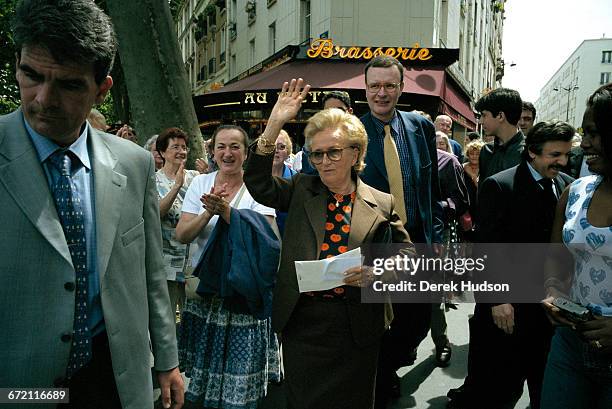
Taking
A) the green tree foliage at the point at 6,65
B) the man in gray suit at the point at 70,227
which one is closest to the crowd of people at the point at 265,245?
the man in gray suit at the point at 70,227

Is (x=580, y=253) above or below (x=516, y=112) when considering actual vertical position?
below

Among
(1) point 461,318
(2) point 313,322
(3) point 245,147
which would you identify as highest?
(3) point 245,147

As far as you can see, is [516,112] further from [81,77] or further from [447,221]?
[81,77]

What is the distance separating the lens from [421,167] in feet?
11.4

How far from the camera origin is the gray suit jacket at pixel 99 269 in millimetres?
1469

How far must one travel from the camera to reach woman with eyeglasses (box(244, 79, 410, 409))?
2.54 m

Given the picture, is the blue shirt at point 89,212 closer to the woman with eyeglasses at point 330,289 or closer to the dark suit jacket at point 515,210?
the woman with eyeglasses at point 330,289

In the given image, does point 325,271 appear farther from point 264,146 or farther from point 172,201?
point 172,201

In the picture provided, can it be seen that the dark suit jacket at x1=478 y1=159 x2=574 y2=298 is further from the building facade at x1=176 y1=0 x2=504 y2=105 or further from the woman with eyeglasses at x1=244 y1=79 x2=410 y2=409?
the building facade at x1=176 y1=0 x2=504 y2=105

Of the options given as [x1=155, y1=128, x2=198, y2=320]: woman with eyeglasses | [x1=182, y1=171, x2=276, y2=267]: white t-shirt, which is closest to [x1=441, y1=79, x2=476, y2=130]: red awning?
[x1=155, y1=128, x2=198, y2=320]: woman with eyeglasses

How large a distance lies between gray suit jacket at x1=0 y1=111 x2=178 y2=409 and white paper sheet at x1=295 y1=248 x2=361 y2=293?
74cm

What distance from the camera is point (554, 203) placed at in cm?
307

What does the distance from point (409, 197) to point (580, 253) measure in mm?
1260

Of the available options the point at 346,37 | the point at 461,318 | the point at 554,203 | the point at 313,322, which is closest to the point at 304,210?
the point at 313,322
